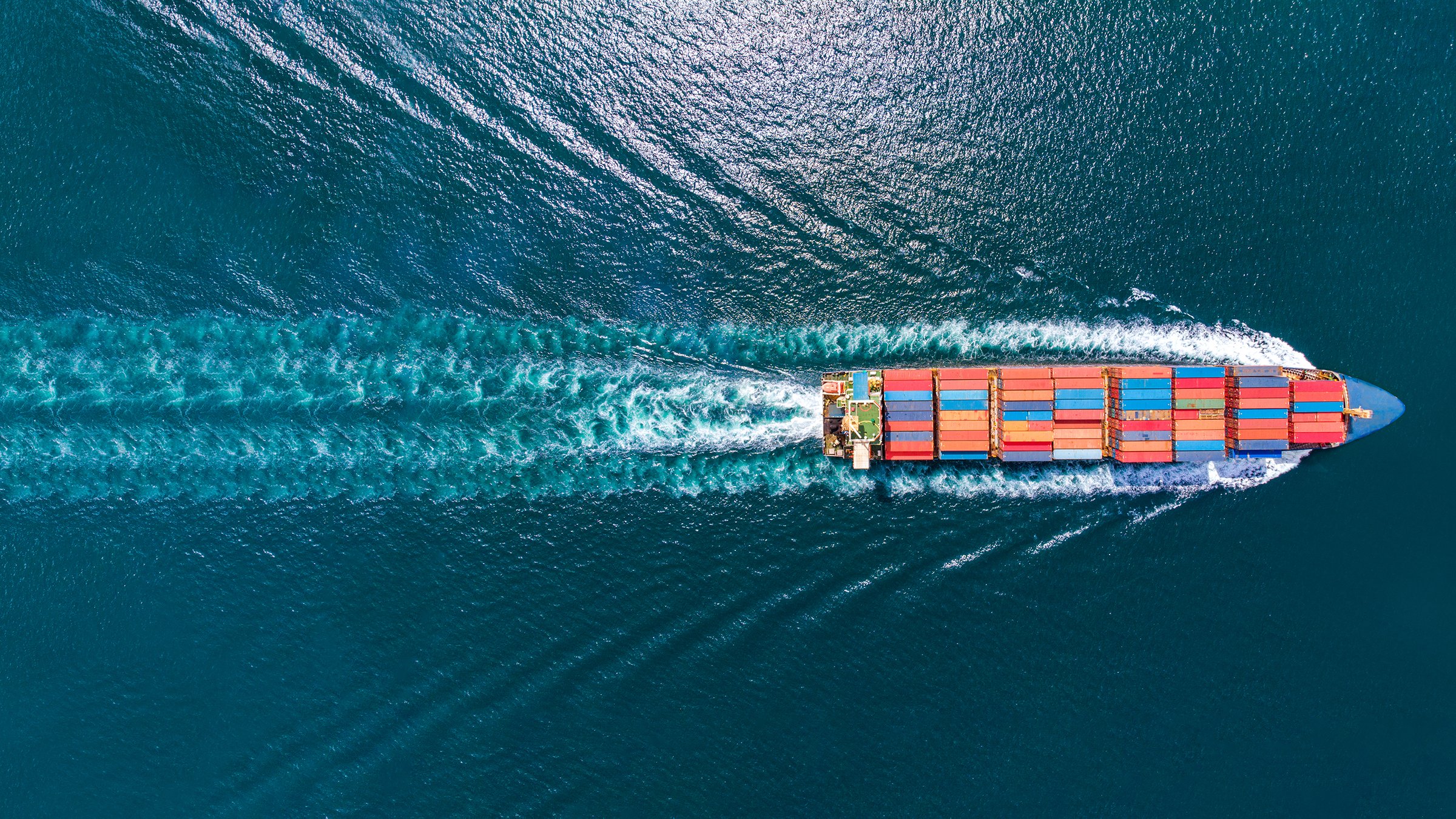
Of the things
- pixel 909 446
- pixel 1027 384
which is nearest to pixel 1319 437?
pixel 1027 384

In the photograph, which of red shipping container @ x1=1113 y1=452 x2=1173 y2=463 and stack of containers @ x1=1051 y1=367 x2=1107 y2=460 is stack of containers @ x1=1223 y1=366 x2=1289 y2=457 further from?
stack of containers @ x1=1051 y1=367 x2=1107 y2=460

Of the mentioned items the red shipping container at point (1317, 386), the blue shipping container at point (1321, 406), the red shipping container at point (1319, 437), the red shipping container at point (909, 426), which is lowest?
the red shipping container at point (1319, 437)

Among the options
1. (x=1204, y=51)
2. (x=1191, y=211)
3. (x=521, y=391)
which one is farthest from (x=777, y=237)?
(x=1204, y=51)

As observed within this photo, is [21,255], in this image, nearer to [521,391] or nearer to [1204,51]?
[521,391]

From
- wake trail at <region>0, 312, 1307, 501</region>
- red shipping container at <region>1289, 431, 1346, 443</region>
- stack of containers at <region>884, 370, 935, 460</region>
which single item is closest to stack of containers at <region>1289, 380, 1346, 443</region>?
red shipping container at <region>1289, 431, 1346, 443</region>

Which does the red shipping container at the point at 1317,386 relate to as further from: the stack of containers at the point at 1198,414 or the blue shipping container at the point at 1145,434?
the blue shipping container at the point at 1145,434

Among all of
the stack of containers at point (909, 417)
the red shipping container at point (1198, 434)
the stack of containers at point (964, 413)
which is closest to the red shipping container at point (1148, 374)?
the red shipping container at point (1198, 434)
